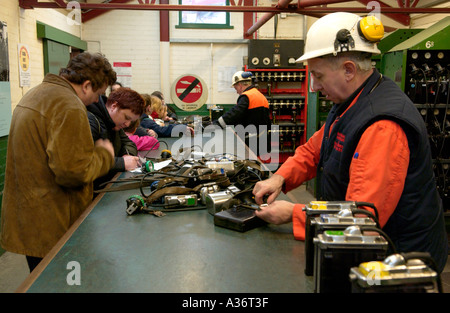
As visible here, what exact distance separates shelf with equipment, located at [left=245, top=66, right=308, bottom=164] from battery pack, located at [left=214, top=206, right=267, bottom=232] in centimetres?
605

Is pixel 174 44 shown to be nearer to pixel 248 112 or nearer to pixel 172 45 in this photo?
pixel 172 45

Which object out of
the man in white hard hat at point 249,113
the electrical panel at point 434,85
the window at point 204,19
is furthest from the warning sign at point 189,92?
the electrical panel at point 434,85

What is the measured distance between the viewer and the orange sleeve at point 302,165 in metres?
1.99

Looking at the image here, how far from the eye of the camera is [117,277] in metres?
1.20

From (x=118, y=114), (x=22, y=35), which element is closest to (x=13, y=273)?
(x=118, y=114)

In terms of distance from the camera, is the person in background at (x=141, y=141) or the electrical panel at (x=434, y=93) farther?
the electrical panel at (x=434, y=93)

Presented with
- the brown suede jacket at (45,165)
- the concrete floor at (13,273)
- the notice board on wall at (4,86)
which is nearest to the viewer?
the brown suede jacket at (45,165)

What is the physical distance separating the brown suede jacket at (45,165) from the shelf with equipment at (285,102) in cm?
609

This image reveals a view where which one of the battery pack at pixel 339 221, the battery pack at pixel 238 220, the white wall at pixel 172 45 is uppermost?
the white wall at pixel 172 45

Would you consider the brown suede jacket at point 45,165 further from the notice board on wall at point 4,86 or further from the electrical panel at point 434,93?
the electrical panel at point 434,93

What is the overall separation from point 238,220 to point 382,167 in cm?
60

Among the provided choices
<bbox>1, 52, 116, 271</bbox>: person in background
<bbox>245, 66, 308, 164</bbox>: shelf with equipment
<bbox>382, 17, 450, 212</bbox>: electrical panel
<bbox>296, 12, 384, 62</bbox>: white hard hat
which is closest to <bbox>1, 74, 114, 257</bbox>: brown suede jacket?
<bbox>1, 52, 116, 271</bbox>: person in background

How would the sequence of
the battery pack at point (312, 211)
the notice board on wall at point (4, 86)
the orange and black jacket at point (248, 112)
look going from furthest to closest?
1. the orange and black jacket at point (248, 112)
2. the notice board on wall at point (4, 86)
3. the battery pack at point (312, 211)
